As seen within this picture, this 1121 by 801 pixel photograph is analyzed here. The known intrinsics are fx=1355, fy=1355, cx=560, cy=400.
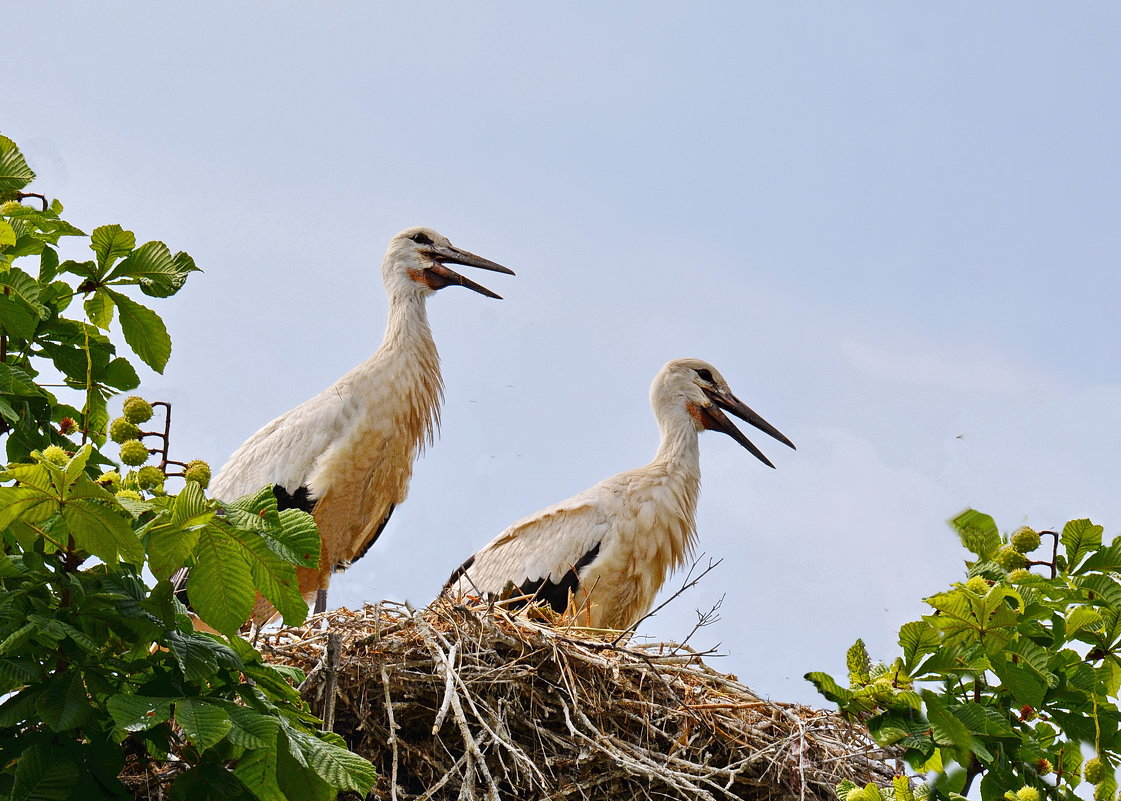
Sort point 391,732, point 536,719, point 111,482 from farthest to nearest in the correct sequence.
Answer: point 536,719
point 391,732
point 111,482

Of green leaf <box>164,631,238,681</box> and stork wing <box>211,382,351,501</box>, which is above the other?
stork wing <box>211,382,351,501</box>

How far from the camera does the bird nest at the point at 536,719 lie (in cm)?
400

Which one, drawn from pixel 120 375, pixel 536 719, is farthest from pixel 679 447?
pixel 120 375

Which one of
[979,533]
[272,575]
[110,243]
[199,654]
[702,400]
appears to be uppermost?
[702,400]

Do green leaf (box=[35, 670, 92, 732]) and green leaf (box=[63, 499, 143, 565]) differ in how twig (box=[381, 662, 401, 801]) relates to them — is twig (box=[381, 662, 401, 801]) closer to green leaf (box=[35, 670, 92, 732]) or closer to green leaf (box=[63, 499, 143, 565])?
green leaf (box=[35, 670, 92, 732])

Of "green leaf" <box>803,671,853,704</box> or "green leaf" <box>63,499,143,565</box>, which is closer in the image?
"green leaf" <box>63,499,143,565</box>

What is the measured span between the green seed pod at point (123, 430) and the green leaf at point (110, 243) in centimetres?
39

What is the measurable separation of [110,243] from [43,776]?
3.85 feet

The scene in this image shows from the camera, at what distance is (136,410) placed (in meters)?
2.88

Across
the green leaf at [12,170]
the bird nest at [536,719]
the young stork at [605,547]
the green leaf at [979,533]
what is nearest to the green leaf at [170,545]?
the green leaf at [12,170]

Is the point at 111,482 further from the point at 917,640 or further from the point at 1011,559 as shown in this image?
the point at 1011,559

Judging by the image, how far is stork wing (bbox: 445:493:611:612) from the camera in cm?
623

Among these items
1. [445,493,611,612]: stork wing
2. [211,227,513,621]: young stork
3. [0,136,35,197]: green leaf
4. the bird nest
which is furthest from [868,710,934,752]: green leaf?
[211,227,513,621]: young stork

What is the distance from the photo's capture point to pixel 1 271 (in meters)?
3.04
